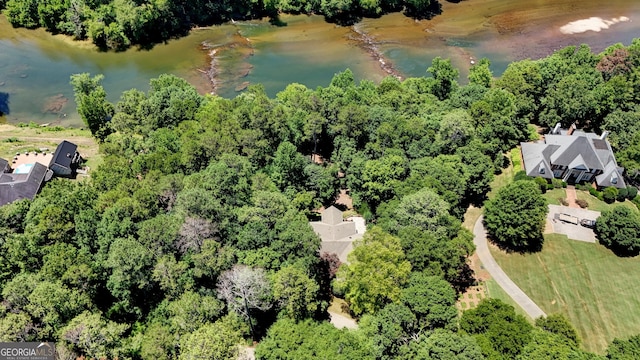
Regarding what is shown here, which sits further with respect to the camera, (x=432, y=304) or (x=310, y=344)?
(x=432, y=304)

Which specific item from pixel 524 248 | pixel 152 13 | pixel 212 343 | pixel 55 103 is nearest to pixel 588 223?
pixel 524 248

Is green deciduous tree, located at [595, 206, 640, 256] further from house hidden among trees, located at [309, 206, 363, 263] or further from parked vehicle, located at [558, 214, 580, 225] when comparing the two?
house hidden among trees, located at [309, 206, 363, 263]

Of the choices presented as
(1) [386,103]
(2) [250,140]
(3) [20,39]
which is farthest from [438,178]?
(3) [20,39]

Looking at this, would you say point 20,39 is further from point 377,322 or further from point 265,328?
point 377,322

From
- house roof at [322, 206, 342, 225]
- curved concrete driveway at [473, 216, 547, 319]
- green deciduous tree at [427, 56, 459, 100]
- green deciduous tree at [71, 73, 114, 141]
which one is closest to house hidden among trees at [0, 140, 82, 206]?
green deciduous tree at [71, 73, 114, 141]

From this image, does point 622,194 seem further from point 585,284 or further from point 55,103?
point 55,103

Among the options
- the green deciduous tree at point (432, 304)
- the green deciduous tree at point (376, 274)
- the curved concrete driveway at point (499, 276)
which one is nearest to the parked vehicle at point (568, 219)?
the curved concrete driveway at point (499, 276)
